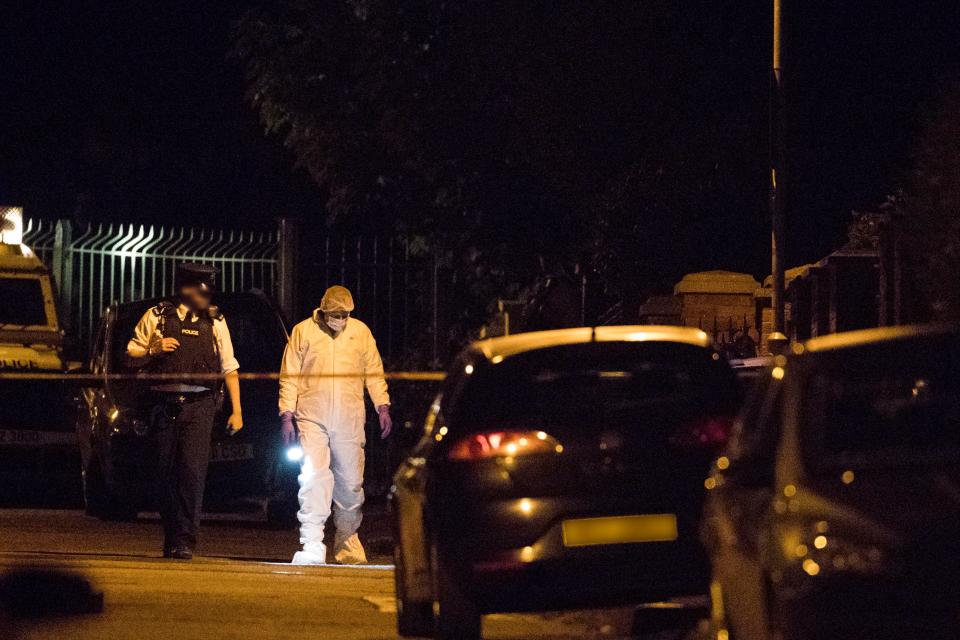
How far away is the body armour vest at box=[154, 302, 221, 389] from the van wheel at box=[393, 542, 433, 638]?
4.35 m

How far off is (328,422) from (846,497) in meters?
8.45

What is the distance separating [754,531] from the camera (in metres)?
6.57

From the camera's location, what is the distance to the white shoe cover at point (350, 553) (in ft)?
47.2

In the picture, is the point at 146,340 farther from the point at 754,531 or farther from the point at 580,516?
the point at 754,531

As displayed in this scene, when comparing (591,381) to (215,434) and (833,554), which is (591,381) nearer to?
(833,554)

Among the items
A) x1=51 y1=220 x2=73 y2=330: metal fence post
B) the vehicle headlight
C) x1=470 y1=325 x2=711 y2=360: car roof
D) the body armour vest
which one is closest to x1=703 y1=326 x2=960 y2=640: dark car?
the vehicle headlight

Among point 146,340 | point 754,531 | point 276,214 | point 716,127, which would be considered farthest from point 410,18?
point 754,531

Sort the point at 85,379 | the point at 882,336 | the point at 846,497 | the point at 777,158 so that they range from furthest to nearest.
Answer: the point at 777,158 < the point at 85,379 < the point at 882,336 < the point at 846,497

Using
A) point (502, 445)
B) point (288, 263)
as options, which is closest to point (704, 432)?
point (502, 445)

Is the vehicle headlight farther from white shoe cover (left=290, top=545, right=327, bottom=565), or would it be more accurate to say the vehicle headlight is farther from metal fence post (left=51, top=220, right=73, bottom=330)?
metal fence post (left=51, top=220, right=73, bottom=330)

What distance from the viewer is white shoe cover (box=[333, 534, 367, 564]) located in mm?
14383

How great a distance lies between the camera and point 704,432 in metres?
9.25

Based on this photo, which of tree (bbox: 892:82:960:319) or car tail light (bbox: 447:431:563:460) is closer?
car tail light (bbox: 447:431:563:460)

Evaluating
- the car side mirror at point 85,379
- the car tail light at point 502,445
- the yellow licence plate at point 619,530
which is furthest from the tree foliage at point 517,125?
the yellow licence plate at point 619,530
